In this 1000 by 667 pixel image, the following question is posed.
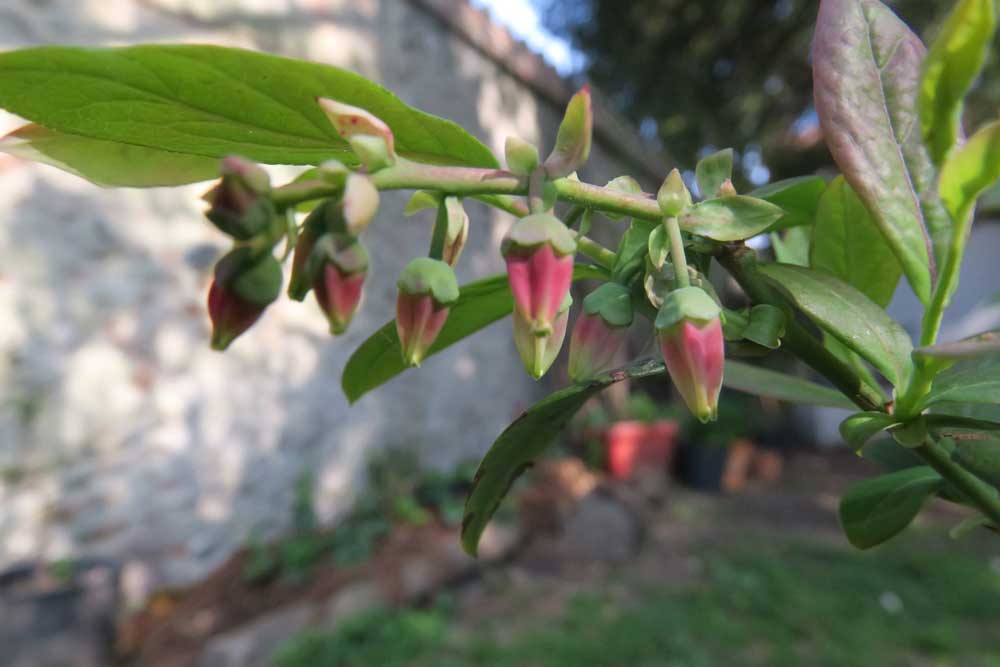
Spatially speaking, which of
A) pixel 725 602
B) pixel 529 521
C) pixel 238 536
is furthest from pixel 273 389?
pixel 725 602

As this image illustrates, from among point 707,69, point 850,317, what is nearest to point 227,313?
point 850,317

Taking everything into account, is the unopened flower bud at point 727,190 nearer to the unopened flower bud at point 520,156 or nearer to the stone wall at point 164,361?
the unopened flower bud at point 520,156

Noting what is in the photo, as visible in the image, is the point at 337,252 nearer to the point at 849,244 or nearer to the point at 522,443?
the point at 522,443

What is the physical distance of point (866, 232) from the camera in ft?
1.90

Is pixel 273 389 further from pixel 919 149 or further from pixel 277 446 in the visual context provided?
pixel 919 149

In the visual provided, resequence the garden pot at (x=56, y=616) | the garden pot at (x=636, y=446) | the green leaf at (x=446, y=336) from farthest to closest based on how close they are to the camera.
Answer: the garden pot at (x=636, y=446) < the garden pot at (x=56, y=616) < the green leaf at (x=446, y=336)

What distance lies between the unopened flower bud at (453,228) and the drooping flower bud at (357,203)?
0.22 feet

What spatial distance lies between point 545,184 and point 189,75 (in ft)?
0.66

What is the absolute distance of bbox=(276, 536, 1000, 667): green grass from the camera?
257 cm

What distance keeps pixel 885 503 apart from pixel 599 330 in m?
0.29

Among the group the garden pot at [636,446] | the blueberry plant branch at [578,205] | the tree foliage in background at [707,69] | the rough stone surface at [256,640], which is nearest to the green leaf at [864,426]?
the blueberry plant branch at [578,205]

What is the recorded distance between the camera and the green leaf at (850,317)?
0.43m

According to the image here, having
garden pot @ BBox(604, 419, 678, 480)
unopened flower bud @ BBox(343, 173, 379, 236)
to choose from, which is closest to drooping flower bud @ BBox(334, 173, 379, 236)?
unopened flower bud @ BBox(343, 173, 379, 236)

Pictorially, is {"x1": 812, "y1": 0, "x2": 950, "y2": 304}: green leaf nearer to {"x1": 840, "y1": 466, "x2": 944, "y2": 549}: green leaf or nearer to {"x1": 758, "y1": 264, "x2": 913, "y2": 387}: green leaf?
{"x1": 758, "y1": 264, "x2": 913, "y2": 387}: green leaf
